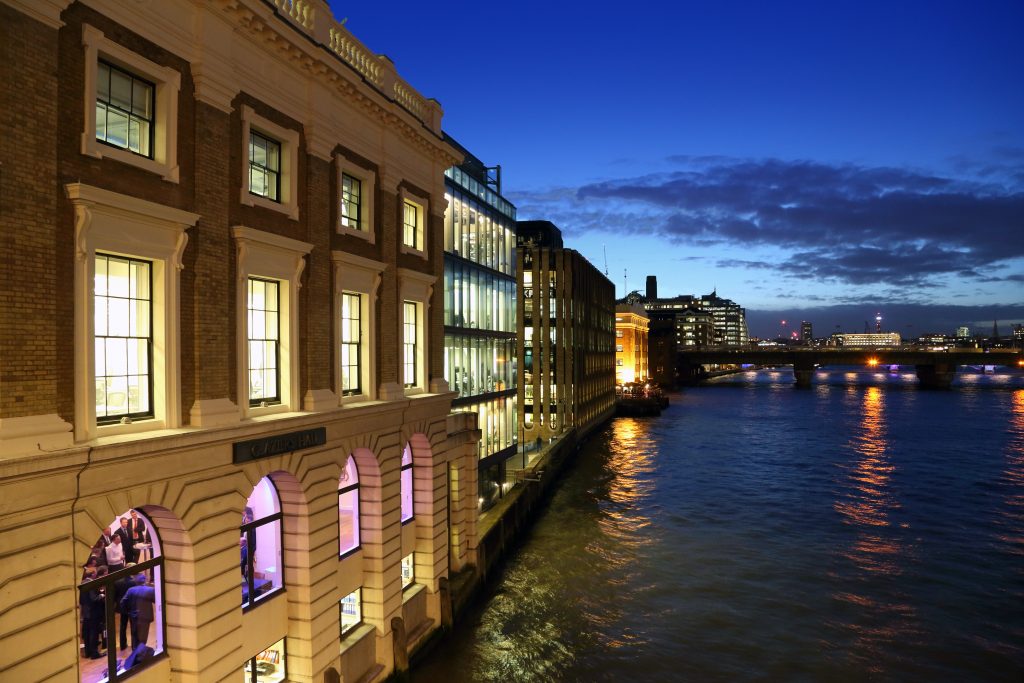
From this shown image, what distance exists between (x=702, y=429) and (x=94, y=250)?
90144mm

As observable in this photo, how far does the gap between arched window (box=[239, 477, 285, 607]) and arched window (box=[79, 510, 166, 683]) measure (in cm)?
218

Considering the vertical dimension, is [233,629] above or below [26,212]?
below

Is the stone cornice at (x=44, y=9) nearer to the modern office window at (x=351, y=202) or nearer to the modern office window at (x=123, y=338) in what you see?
the modern office window at (x=123, y=338)

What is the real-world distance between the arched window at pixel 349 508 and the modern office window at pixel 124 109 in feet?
31.3

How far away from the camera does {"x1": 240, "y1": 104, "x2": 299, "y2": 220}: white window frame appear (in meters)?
14.1

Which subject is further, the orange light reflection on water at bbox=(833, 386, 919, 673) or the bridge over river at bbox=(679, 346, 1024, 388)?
the bridge over river at bbox=(679, 346, 1024, 388)

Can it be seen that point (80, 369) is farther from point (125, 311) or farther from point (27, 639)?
point (27, 639)

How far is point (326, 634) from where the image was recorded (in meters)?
15.9

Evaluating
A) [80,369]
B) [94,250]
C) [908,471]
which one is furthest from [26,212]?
[908,471]

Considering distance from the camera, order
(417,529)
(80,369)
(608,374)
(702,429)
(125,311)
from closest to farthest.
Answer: (80,369) < (125,311) < (417,529) < (702,429) < (608,374)

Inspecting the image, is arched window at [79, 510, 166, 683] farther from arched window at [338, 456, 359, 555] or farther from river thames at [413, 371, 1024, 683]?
river thames at [413, 371, 1024, 683]

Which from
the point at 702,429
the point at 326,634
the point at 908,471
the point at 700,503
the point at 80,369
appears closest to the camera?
the point at 80,369

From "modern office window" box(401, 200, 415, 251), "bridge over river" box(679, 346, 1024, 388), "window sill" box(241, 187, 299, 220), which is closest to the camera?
"window sill" box(241, 187, 299, 220)

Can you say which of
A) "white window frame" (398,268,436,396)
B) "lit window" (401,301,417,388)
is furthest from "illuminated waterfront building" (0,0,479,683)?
"lit window" (401,301,417,388)
